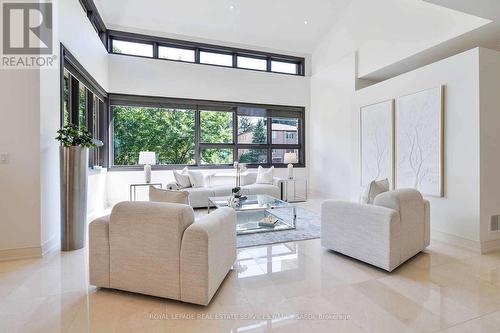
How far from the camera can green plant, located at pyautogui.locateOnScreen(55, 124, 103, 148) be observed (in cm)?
298

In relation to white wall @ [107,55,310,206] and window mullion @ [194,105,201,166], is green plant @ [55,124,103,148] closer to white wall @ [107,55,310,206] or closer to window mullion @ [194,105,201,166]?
white wall @ [107,55,310,206]

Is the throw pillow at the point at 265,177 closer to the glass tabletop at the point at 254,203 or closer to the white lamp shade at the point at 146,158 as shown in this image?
the glass tabletop at the point at 254,203

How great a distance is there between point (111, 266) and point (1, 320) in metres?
0.69

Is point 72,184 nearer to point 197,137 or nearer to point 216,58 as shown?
point 197,137

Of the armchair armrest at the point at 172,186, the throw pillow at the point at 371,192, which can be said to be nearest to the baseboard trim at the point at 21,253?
the armchair armrest at the point at 172,186

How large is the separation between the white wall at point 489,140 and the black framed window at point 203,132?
426cm

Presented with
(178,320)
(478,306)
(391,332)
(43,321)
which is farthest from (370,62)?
(43,321)

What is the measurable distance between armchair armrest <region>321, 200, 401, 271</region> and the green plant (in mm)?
2937

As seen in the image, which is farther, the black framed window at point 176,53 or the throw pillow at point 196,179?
the black framed window at point 176,53

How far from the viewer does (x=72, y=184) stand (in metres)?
3.00

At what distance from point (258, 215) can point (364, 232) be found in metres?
2.22

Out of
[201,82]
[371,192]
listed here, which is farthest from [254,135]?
[371,192]

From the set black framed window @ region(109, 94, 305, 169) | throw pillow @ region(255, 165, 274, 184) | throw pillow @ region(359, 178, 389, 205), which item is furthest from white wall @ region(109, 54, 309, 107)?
throw pillow @ region(359, 178, 389, 205)

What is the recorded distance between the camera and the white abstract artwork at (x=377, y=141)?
4.34m
